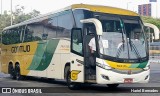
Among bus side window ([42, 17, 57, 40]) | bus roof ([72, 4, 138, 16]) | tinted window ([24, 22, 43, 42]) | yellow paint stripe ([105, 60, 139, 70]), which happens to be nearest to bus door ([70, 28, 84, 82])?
bus roof ([72, 4, 138, 16])

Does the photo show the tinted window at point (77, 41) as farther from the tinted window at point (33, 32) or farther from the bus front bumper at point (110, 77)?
the tinted window at point (33, 32)

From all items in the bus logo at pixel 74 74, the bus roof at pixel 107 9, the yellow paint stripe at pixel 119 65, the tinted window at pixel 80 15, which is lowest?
the bus logo at pixel 74 74

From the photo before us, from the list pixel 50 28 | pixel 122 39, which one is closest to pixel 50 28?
pixel 50 28

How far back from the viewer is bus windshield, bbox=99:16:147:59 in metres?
14.6

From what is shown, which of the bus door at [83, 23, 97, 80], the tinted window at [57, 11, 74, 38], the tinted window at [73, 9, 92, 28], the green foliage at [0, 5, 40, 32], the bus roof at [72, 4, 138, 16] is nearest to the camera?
the bus door at [83, 23, 97, 80]

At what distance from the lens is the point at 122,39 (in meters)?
14.8

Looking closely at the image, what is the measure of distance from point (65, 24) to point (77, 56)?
2.07m

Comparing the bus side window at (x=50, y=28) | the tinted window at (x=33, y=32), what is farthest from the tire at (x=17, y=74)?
the bus side window at (x=50, y=28)

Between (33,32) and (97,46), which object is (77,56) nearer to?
(97,46)

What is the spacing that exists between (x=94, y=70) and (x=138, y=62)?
177cm

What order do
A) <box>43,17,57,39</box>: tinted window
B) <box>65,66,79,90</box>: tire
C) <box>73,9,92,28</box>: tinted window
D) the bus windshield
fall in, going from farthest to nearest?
<box>43,17,57,39</box>: tinted window < <box>65,66,79,90</box>: tire < <box>73,9,92,28</box>: tinted window < the bus windshield

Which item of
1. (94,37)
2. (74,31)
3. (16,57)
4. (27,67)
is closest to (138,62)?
(94,37)

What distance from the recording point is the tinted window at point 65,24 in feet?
54.3

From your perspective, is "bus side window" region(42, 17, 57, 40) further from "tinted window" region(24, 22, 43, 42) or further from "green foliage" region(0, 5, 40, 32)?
"green foliage" region(0, 5, 40, 32)
